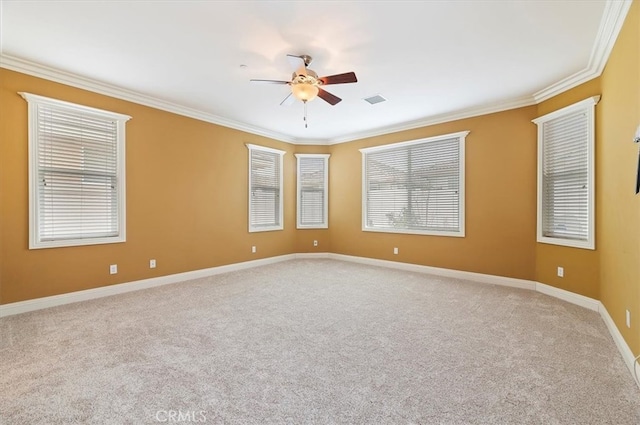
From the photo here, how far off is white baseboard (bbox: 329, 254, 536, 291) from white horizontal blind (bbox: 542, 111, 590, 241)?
0.84m

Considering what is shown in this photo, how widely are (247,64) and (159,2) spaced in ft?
3.49

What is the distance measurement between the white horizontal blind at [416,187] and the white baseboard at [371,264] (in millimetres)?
748

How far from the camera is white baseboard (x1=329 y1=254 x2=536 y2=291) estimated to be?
4.39 metres

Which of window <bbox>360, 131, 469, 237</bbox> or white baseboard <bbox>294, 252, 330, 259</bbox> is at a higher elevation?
window <bbox>360, 131, 469, 237</bbox>

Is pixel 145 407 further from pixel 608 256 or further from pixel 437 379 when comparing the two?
pixel 608 256

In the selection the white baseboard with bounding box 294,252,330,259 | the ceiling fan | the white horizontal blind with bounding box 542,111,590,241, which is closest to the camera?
the ceiling fan

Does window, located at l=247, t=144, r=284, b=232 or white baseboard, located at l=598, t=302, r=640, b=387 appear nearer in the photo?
white baseboard, located at l=598, t=302, r=640, b=387

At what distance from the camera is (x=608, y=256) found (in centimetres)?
296

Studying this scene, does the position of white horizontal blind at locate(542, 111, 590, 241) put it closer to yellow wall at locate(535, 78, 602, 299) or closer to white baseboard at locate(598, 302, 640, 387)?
yellow wall at locate(535, 78, 602, 299)

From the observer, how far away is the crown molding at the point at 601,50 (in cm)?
233

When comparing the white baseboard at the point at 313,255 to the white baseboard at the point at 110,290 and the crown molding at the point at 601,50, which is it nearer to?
the white baseboard at the point at 110,290
